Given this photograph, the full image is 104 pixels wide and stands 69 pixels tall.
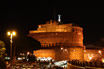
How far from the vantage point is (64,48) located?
56312 mm

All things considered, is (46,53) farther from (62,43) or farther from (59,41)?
(62,43)

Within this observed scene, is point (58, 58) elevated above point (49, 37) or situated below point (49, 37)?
below

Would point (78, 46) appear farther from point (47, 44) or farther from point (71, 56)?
point (47, 44)

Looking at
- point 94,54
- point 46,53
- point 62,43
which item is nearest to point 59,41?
point 62,43

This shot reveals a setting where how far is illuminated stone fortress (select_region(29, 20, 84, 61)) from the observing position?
55.9m

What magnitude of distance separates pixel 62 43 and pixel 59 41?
3.34ft

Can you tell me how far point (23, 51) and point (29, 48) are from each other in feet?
27.4

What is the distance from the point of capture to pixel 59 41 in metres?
58.8

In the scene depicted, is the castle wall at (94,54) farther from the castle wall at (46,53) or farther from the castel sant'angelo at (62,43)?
the castle wall at (46,53)

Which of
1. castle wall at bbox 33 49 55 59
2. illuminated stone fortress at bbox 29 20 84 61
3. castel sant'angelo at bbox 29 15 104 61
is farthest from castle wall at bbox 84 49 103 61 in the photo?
castle wall at bbox 33 49 55 59

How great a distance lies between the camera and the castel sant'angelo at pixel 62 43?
56062 mm

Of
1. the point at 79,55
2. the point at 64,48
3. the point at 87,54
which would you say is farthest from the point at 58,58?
the point at 87,54

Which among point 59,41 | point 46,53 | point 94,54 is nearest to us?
point 46,53

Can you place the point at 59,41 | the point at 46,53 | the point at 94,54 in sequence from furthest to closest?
the point at 94,54
the point at 59,41
the point at 46,53
